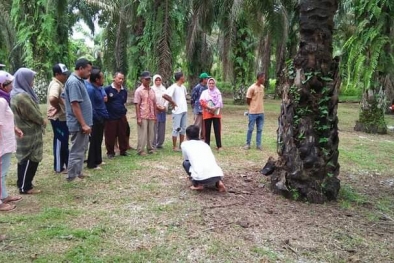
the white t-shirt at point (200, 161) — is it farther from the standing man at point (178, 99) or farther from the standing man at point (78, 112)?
the standing man at point (178, 99)

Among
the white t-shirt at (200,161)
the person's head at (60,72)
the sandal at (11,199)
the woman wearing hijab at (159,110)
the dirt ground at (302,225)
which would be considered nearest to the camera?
the dirt ground at (302,225)

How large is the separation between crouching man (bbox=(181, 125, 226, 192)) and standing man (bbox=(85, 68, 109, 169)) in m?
1.98

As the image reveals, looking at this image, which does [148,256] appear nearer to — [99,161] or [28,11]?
[99,161]

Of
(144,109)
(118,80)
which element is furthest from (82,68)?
(144,109)

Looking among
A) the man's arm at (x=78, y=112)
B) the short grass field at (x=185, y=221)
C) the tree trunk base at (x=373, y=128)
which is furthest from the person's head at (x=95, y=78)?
the tree trunk base at (x=373, y=128)

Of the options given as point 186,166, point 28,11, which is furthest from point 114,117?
point 28,11

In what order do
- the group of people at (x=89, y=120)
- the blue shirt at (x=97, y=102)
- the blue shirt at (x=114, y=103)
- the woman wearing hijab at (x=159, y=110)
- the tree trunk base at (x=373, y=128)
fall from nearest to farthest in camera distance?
1. the group of people at (x=89, y=120)
2. the blue shirt at (x=97, y=102)
3. the blue shirt at (x=114, y=103)
4. the woman wearing hijab at (x=159, y=110)
5. the tree trunk base at (x=373, y=128)

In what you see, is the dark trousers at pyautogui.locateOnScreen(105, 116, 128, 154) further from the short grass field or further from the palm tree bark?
the palm tree bark

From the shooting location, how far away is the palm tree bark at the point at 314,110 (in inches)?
208

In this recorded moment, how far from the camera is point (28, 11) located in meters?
14.7

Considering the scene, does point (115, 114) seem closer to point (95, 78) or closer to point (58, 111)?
point (95, 78)

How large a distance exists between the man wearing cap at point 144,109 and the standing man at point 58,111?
1776 millimetres

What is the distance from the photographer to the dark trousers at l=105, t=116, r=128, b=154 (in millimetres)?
7668

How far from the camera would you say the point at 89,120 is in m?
5.85
